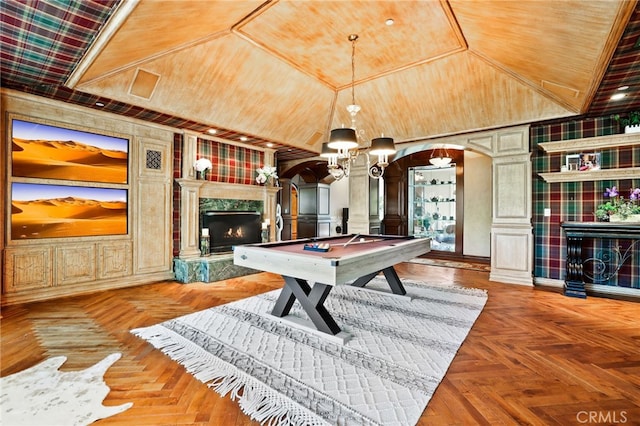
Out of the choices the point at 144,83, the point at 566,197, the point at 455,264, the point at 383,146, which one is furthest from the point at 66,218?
the point at 566,197

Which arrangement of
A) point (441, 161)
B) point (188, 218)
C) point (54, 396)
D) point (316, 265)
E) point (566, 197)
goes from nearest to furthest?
point (54, 396) < point (316, 265) < point (566, 197) < point (188, 218) < point (441, 161)

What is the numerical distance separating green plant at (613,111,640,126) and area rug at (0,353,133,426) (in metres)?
6.56

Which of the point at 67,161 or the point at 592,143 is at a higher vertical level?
the point at 592,143

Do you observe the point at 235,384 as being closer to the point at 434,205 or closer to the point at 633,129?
the point at 633,129

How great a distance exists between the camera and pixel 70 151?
4.29 m

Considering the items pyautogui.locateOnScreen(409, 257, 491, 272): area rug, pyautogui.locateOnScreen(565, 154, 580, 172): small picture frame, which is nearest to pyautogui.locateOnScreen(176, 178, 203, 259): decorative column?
pyautogui.locateOnScreen(409, 257, 491, 272): area rug

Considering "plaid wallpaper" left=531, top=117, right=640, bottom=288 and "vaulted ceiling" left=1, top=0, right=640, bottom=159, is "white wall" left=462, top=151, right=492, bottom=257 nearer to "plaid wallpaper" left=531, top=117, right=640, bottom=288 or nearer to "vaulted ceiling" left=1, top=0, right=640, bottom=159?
"plaid wallpaper" left=531, top=117, right=640, bottom=288

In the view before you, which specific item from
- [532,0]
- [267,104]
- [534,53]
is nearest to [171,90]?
[267,104]

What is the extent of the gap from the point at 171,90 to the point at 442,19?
3.63 metres

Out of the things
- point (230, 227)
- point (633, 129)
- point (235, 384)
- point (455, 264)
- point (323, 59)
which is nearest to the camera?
point (235, 384)

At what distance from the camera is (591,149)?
4574 millimetres

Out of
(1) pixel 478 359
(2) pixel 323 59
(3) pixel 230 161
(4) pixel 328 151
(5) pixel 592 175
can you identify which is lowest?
(1) pixel 478 359

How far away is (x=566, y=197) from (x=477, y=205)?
2658 mm

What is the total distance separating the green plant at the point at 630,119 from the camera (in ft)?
13.9
